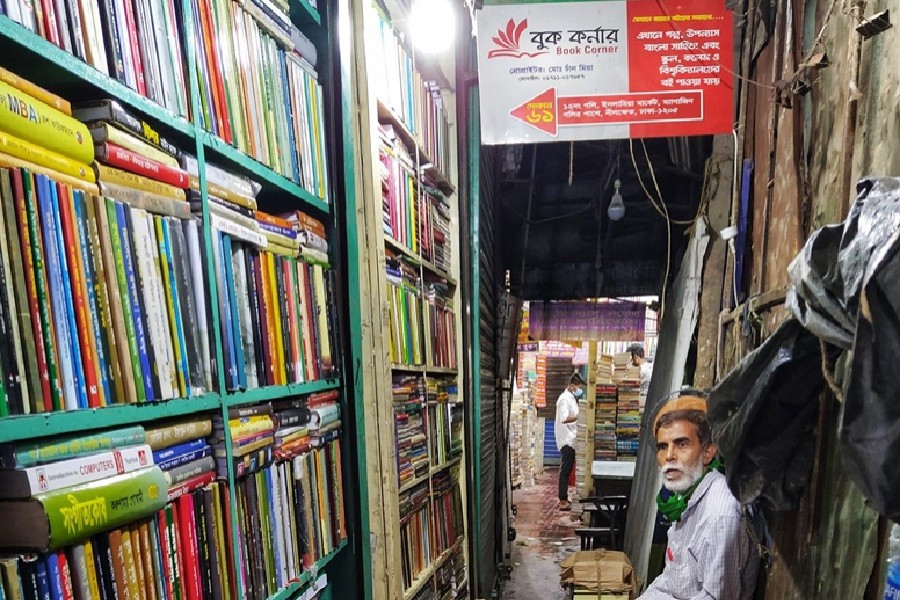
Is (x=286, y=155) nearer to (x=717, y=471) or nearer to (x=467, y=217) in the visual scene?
(x=467, y=217)

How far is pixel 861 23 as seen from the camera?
1405 mm

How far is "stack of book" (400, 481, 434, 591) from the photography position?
2496 millimetres

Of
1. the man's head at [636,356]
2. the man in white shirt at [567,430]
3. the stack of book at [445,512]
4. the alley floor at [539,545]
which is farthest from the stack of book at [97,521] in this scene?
the man in white shirt at [567,430]

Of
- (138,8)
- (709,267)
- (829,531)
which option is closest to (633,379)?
(709,267)

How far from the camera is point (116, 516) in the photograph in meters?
0.93

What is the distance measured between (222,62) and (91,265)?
681 mm

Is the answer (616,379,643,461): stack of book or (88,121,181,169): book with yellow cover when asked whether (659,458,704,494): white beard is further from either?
(616,379,643,461): stack of book

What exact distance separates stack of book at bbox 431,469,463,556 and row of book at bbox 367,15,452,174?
6.05 ft

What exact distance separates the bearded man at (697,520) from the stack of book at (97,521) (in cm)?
210

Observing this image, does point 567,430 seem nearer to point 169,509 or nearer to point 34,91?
point 169,509

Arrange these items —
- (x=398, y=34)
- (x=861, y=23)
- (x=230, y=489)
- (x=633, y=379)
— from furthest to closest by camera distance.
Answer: (x=633, y=379)
(x=398, y=34)
(x=861, y=23)
(x=230, y=489)

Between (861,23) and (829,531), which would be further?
(829,531)

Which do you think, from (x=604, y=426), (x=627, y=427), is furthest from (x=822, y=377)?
(x=604, y=426)

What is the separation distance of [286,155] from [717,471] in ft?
7.95
